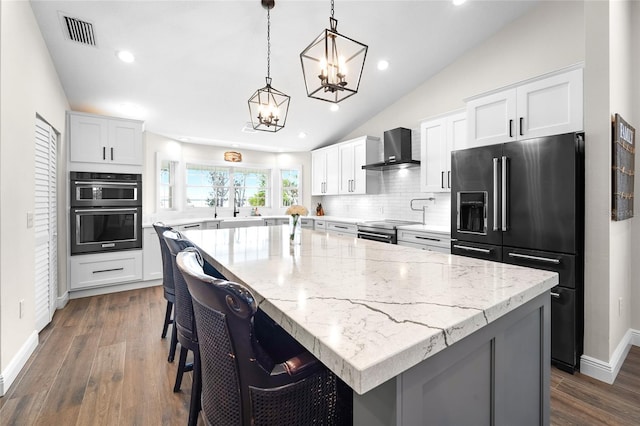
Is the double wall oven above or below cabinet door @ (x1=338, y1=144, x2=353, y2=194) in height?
below

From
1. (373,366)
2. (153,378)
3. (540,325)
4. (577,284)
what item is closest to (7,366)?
(153,378)

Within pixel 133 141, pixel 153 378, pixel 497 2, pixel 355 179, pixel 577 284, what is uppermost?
pixel 497 2

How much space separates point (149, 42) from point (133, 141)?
5.36 ft

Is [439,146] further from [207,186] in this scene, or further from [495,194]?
[207,186]

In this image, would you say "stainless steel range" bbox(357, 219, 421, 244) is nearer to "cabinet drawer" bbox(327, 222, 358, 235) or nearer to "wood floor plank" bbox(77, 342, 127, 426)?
"cabinet drawer" bbox(327, 222, 358, 235)

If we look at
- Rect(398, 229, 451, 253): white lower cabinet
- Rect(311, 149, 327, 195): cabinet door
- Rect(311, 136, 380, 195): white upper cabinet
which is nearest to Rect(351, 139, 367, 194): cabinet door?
Rect(311, 136, 380, 195): white upper cabinet

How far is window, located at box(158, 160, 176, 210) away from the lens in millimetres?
5324

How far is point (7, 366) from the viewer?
2.12 m

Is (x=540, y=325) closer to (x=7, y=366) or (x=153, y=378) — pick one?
(x=153, y=378)

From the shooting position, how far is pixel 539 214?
2438mm

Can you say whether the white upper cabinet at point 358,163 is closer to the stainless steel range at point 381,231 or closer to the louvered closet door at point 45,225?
the stainless steel range at point 381,231

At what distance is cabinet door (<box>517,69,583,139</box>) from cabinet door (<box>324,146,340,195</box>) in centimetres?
346

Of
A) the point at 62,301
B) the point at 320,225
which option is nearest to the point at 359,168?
the point at 320,225

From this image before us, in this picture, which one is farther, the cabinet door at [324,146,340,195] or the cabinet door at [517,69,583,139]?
the cabinet door at [324,146,340,195]
